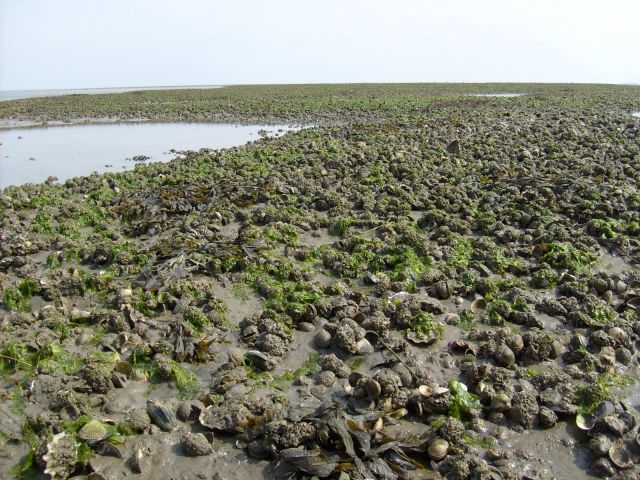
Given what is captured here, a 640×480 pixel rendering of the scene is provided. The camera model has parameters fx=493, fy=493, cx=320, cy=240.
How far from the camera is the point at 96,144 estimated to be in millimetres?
19562

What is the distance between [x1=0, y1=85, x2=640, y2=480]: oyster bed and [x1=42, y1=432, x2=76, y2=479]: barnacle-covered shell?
0.01m

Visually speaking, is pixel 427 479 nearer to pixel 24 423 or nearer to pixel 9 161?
pixel 24 423

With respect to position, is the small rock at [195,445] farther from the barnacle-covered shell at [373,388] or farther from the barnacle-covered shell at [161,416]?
the barnacle-covered shell at [373,388]

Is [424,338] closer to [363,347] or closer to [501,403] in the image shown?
[363,347]

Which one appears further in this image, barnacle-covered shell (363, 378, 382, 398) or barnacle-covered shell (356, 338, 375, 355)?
barnacle-covered shell (356, 338, 375, 355)

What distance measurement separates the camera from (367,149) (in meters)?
13.3

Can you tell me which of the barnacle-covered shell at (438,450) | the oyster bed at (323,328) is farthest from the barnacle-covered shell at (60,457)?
the barnacle-covered shell at (438,450)

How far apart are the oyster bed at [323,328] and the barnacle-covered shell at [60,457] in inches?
0.5

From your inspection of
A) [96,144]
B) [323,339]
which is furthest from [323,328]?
[96,144]

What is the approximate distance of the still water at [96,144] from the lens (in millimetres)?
14331

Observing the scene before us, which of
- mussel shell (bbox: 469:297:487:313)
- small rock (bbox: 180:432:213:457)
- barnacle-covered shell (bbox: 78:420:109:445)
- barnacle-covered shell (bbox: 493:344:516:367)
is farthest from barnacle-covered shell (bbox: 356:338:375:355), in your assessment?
barnacle-covered shell (bbox: 78:420:109:445)

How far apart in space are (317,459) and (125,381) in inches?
76.3

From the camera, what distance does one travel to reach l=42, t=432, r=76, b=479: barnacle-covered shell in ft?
10.8

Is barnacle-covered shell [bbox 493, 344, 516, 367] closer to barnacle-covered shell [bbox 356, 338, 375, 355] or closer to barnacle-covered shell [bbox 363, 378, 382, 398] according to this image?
barnacle-covered shell [bbox 356, 338, 375, 355]
